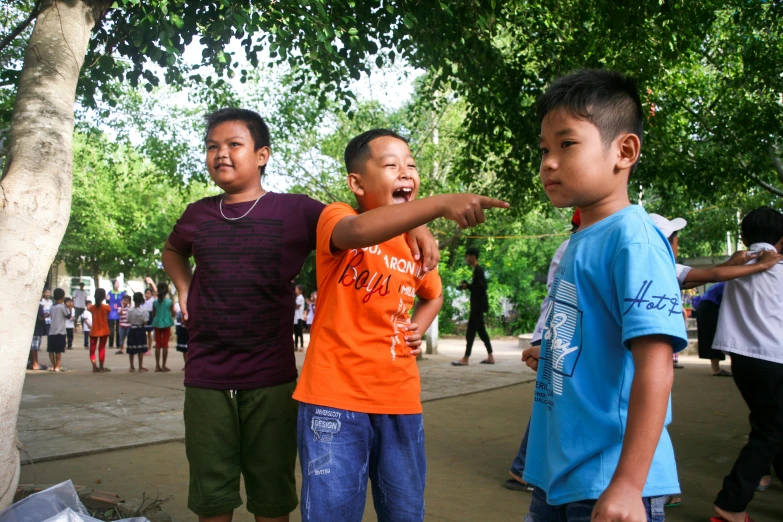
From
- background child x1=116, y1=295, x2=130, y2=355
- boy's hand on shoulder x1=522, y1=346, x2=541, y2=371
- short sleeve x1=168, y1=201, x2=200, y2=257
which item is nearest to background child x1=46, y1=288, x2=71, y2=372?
background child x1=116, y1=295, x2=130, y2=355

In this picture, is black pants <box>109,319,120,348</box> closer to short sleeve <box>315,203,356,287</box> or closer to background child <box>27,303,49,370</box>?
background child <box>27,303,49,370</box>

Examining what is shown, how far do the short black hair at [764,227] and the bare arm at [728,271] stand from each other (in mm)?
216

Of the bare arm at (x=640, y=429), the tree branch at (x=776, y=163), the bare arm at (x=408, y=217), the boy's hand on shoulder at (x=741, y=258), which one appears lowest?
the bare arm at (x=640, y=429)

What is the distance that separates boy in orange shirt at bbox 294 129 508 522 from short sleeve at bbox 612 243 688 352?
2.50 ft

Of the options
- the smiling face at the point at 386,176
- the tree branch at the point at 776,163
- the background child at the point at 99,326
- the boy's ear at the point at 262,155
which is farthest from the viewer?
the background child at the point at 99,326

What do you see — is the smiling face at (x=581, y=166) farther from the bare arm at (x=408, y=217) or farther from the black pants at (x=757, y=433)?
the black pants at (x=757, y=433)

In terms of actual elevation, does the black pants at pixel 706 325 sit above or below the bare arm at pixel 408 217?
below

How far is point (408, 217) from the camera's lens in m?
1.83

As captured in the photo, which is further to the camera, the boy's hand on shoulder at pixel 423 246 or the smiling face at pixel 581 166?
the boy's hand on shoulder at pixel 423 246

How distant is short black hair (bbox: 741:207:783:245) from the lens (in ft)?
12.6

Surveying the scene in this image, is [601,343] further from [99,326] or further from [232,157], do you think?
[99,326]

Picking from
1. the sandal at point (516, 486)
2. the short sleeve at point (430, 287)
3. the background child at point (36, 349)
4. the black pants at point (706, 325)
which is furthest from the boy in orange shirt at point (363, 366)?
the background child at point (36, 349)

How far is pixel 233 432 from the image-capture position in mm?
2545

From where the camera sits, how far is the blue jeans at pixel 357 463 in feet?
6.78
